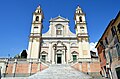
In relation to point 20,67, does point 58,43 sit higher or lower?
higher

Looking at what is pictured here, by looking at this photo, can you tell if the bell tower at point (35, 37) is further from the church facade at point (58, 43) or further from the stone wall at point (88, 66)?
the stone wall at point (88, 66)

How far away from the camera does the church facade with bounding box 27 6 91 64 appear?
95.6 ft

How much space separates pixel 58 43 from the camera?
102 ft

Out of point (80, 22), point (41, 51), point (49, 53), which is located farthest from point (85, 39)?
point (41, 51)

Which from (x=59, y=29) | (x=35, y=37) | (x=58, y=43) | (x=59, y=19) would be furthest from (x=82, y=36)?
(x=35, y=37)

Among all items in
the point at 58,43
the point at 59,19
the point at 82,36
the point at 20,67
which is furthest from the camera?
Result: the point at 59,19

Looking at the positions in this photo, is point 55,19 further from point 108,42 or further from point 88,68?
point 108,42

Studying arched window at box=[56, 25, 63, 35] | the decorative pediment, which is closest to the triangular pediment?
the decorative pediment

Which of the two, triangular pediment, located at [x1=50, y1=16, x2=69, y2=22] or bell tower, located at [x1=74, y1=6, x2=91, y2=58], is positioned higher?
triangular pediment, located at [x1=50, y1=16, x2=69, y2=22]

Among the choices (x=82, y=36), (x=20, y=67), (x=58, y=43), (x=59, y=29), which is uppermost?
(x=59, y=29)

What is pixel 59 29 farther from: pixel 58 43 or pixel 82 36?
pixel 82 36

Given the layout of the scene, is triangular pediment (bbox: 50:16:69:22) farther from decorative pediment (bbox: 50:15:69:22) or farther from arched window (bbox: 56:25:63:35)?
arched window (bbox: 56:25:63:35)

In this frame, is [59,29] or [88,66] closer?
[88,66]

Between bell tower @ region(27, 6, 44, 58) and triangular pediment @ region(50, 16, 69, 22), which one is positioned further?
triangular pediment @ region(50, 16, 69, 22)
